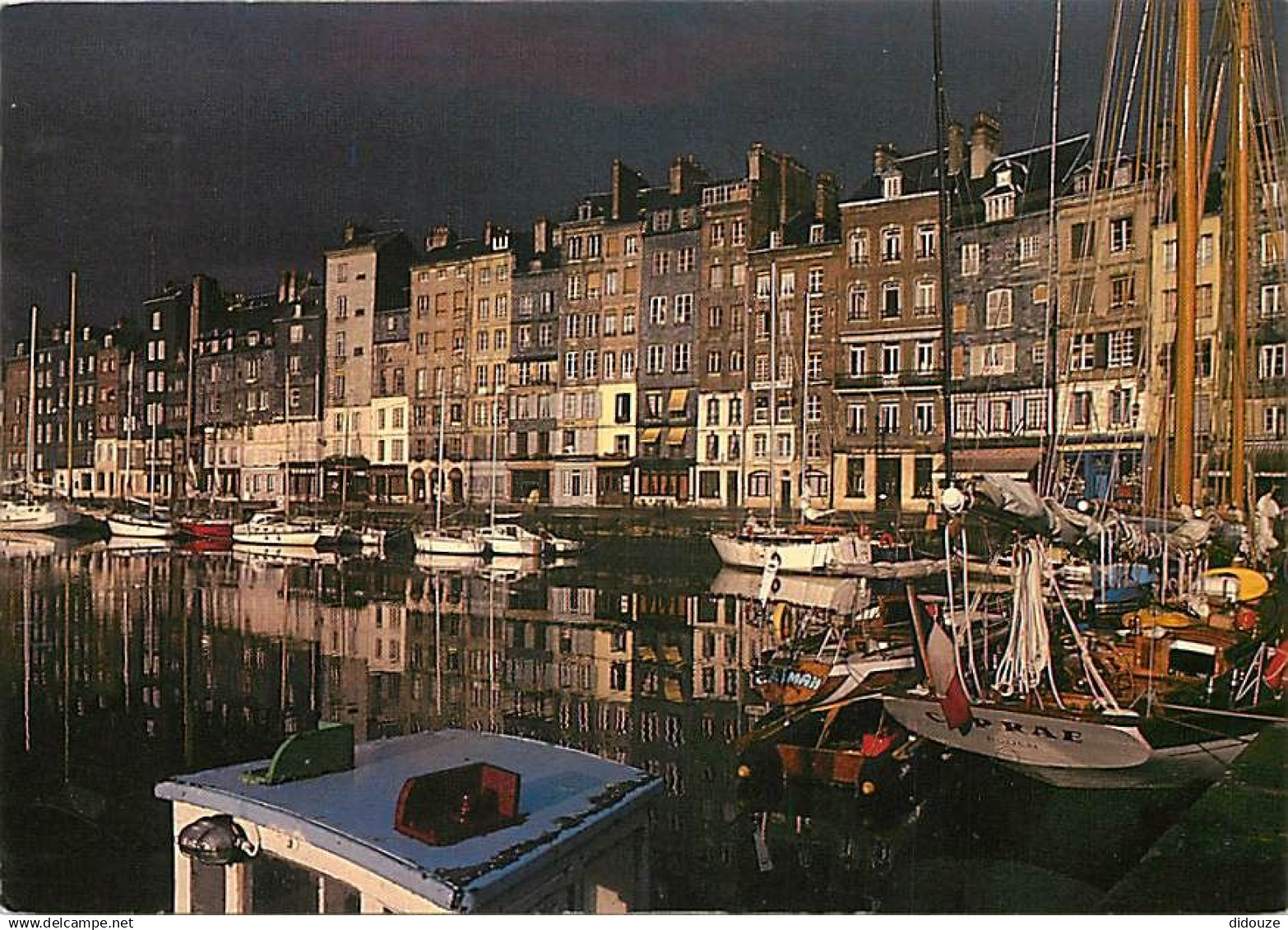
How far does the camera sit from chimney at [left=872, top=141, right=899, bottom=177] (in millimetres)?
3400

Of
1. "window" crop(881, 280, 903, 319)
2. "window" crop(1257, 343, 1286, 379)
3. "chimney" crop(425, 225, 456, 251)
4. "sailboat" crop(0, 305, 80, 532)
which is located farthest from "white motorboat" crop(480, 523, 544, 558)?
"window" crop(1257, 343, 1286, 379)

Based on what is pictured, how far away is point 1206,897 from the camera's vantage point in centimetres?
329

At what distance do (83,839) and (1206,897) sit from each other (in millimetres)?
3066

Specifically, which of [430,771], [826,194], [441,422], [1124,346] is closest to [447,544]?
[441,422]

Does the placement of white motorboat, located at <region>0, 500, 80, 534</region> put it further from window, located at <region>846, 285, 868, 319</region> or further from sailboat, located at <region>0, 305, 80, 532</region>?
window, located at <region>846, 285, 868, 319</region>

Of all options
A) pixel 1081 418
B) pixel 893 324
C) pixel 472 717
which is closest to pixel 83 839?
pixel 472 717

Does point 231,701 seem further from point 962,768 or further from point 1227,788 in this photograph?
point 1227,788

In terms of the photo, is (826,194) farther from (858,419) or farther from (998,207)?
(858,419)

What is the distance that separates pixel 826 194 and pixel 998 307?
0.56m

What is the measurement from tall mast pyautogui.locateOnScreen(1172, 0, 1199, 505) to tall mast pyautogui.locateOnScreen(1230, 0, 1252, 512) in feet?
0.35

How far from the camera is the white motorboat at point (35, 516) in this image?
364 centimetres

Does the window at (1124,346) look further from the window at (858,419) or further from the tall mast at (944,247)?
the window at (858,419)

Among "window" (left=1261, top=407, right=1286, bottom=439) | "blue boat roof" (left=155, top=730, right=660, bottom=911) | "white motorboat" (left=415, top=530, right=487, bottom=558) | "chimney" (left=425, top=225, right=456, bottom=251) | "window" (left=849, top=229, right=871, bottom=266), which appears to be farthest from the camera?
"white motorboat" (left=415, top=530, right=487, bottom=558)

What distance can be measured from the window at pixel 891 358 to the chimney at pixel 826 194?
1.33ft
